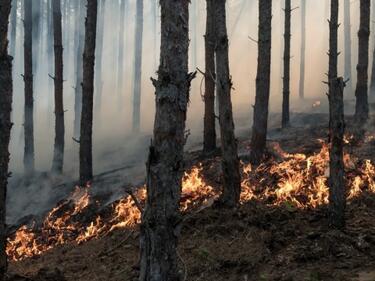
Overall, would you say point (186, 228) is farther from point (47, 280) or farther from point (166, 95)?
point (166, 95)

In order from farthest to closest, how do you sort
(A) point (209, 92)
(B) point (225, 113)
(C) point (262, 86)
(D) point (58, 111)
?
(D) point (58, 111) → (A) point (209, 92) → (C) point (262, 86) → (B) point (225, 113)

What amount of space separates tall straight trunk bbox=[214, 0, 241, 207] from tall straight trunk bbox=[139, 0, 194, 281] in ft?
13.0

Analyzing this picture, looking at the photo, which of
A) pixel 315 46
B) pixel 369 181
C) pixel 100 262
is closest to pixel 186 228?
pixel 100 262

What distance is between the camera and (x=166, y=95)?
5.30m

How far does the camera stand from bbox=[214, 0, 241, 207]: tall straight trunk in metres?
9.38

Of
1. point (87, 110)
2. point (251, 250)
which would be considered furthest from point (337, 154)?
point (87, 110)

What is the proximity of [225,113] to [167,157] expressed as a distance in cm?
441

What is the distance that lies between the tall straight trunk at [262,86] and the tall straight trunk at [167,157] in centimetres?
745

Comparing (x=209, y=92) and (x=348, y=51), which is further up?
(x=348, y=51)

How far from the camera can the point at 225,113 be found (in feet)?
31.0

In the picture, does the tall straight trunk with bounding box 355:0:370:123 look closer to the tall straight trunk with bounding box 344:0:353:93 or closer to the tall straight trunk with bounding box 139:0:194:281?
the tall straight trunk with bounding box 139:0:194:281

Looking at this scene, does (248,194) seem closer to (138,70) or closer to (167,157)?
(167,157)

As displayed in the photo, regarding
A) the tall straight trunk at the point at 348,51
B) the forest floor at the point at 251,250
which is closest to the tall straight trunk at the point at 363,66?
the forest floor at the point at 251,250

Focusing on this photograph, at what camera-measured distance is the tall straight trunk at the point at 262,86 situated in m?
12.6
